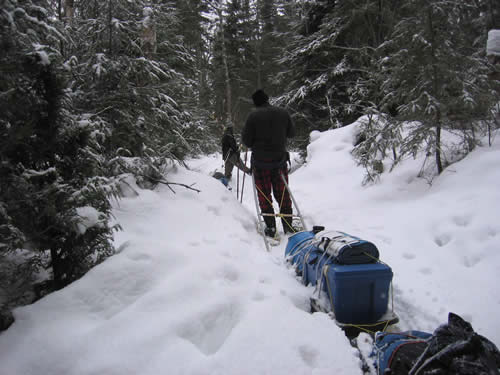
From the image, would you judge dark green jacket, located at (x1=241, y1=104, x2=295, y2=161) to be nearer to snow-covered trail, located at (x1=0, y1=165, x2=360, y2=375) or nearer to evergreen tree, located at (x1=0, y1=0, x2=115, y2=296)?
snow-covered trail, located at (x1=0, y1=165, x2=360, y2=375)

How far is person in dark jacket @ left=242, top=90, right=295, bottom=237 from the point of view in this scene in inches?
185

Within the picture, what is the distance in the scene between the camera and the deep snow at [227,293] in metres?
1.56

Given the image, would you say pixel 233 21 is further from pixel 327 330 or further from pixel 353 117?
pixel 327 330

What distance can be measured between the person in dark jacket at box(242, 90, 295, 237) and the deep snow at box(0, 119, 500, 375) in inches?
25.8

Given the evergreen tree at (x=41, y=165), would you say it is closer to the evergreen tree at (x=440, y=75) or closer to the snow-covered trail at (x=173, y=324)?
the snow-covered trail at (x=173, y=324)

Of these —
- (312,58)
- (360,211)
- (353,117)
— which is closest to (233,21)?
(312,58)

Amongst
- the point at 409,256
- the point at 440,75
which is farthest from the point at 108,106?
the point at 440,75

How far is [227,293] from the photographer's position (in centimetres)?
215

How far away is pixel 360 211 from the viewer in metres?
5.09

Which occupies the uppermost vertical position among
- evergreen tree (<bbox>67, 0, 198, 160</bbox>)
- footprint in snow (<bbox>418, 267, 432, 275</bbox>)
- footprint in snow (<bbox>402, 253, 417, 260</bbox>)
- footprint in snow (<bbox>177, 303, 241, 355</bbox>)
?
evergreen tree (<bbox>67, 0, 198, 160</bbox>)

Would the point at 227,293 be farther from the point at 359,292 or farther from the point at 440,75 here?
the point at 440,75

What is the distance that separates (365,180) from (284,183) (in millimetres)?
2731

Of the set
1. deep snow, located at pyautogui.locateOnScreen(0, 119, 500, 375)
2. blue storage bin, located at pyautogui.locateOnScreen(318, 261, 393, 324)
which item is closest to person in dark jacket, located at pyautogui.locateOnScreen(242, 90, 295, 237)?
deep snow, located at pyautogui.locateOnScreen(0, 119, 500, 375)

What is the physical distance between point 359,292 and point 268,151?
3.01 meters
